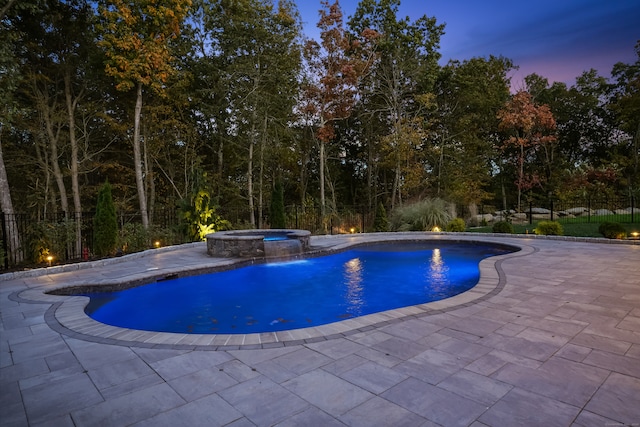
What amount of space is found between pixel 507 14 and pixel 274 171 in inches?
469

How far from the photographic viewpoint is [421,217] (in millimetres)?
13617

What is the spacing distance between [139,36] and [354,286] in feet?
34.7

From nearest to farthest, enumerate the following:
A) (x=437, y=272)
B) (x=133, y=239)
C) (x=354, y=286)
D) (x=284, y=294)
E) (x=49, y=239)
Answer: (x=284, y=294), (x=354, y=286), (x=49, y=239), (x=437, y=272), (x=133, y=239)

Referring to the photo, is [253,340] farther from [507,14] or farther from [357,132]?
[357,132]

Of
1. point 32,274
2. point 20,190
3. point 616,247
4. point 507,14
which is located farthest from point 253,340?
point 507,14

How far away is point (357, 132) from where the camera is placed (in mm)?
19484

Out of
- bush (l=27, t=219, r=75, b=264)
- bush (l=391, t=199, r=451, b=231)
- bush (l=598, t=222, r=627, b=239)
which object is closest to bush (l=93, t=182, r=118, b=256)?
bush (l=27, t=219, r=75, b=264)

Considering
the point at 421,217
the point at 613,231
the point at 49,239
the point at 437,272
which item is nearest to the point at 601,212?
the point at 613,231

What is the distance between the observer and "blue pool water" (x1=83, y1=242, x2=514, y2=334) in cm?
495

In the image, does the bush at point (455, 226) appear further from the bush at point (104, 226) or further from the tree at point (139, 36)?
the bush at point (104, 226)

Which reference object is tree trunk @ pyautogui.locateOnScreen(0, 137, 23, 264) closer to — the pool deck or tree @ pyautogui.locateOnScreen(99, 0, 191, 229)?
tree @ pyautogui.locateOnScreen(99, 0, 191, 229)

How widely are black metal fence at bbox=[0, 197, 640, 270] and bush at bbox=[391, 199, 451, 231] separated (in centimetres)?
133

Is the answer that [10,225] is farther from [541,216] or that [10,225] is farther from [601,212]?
[601,212]

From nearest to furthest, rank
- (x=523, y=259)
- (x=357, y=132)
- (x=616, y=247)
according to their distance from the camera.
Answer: (x=523, y=259), (x=616, y=247), (x=357, y=132)
